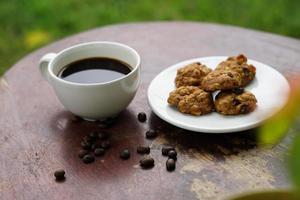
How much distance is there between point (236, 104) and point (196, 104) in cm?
11

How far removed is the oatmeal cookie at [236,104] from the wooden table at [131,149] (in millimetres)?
65

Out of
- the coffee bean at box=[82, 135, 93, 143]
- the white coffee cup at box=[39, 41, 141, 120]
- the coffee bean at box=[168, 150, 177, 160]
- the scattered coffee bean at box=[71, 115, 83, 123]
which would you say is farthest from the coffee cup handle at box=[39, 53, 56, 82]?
the coffee bean at box=[168, 150, 177, 160]

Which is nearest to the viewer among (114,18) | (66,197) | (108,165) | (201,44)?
(66,197)

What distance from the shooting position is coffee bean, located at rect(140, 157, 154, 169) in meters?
1.17

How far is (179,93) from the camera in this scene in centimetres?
134

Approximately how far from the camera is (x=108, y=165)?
1.20 m

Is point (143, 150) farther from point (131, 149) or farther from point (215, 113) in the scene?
point (215, 113)

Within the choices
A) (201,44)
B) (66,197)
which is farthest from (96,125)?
(201,44)

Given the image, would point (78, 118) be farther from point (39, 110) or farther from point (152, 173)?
point (152, 173)

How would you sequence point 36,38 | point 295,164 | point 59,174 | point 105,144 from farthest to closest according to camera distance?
point 36,38, point 105,144, point 59,174, point 295,164

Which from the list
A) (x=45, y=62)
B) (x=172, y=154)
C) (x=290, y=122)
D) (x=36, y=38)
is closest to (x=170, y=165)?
(x=172, y=154)

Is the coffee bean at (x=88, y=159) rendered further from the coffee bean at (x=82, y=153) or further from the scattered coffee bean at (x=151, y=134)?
the scattered coffee bean at (x=151, y=134)

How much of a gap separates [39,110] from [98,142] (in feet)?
0.93

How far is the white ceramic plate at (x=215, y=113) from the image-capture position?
123 centimetres
